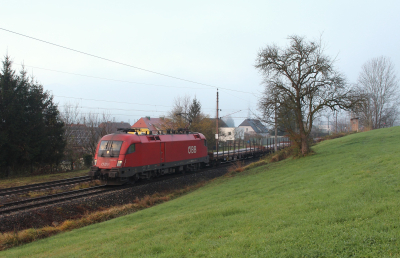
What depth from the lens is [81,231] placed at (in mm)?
9398

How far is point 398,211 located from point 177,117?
37.1 meters

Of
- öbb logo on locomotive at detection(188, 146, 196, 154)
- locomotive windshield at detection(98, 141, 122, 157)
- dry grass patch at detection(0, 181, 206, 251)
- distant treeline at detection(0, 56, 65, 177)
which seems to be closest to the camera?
dry grass patch at detection(0, 181, 206, 251)

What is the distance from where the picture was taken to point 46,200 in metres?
12.9

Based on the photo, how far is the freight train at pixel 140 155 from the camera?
53.2 ft

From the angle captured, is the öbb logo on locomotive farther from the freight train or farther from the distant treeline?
the distant treeline

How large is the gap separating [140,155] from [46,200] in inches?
230

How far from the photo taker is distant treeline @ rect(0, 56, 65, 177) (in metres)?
20.4

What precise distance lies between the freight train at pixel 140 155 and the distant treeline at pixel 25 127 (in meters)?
8.29

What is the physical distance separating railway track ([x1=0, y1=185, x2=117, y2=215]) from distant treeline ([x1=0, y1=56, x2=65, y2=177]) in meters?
8.80

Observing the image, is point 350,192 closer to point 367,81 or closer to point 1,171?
point 1,171

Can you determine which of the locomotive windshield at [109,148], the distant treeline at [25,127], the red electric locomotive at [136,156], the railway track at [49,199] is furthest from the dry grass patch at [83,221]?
the distant treeline at [25,127]

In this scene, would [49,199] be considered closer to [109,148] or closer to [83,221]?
[83,221]

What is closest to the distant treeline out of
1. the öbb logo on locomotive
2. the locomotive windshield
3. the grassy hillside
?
the locomotive windshield

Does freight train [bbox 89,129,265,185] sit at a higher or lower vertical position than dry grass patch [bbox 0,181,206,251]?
higher
